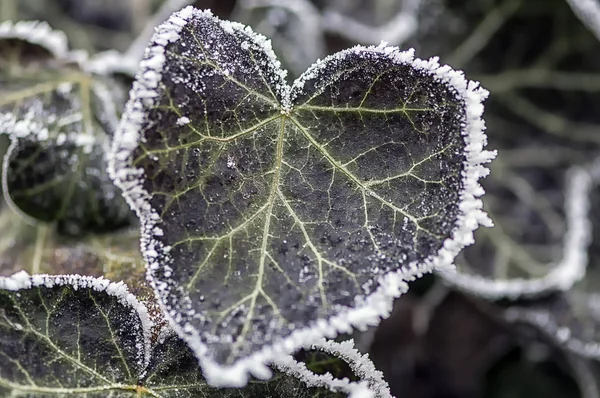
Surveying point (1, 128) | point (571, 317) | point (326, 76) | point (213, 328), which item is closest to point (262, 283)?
point (213, 328)

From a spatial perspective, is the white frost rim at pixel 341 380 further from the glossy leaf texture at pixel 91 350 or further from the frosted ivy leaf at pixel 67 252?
the frosted ivy leaf at pixel 67 252

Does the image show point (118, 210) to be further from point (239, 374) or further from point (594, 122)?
point (594, 122)

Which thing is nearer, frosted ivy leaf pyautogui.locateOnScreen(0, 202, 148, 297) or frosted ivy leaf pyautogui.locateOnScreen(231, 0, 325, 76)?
frosted ivy leaf pyautogui.locateOnScreen(0, 202, 148, 297)

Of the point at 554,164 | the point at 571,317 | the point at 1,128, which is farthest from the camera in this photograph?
the point at 554,164

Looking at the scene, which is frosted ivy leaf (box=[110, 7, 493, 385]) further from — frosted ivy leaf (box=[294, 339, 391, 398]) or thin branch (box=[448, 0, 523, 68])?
thin branch (box=[448, 0, 523, 68])

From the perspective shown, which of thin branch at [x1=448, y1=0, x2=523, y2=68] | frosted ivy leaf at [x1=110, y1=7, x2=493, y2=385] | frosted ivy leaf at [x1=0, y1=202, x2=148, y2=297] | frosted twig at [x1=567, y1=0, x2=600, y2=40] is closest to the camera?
frosted ivy leaf at [x1=110, y1=7, x2=493, y2=385]

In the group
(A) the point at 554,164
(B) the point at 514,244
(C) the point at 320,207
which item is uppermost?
(A) the point at 554,164

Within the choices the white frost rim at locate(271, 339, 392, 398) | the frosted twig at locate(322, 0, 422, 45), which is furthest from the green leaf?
the frosted twig at locate(322, 0, 422, 45)

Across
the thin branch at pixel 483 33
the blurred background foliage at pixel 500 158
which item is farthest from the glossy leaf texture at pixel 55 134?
the thin branch at pixel 483 33
